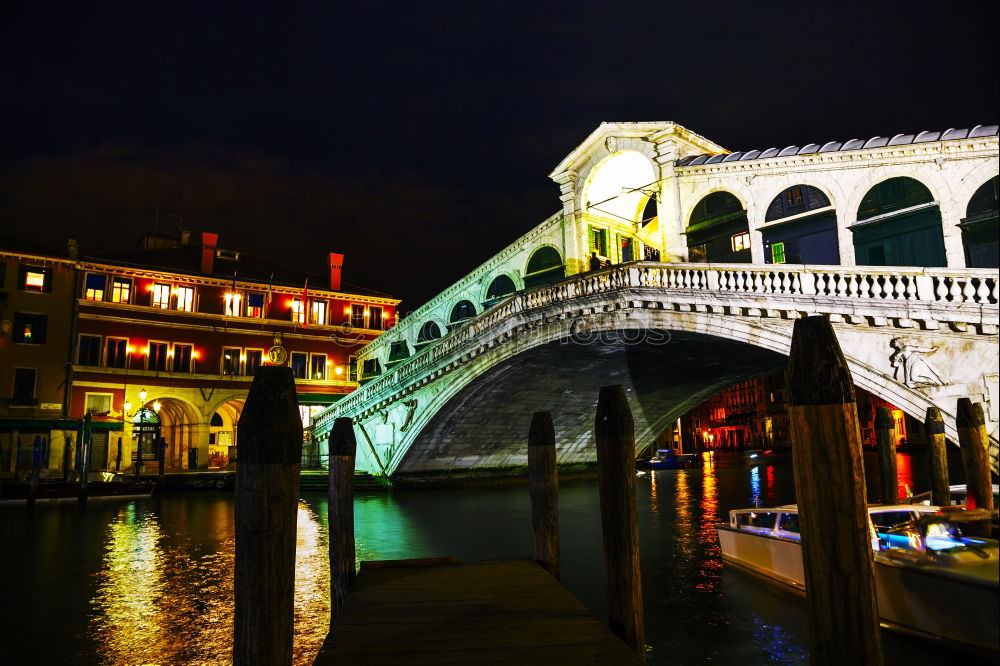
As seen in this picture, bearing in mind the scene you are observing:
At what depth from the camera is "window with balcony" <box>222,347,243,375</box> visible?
1127 inches

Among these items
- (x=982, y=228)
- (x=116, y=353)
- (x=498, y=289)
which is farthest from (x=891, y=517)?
(x=116, y=353)

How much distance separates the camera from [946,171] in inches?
486

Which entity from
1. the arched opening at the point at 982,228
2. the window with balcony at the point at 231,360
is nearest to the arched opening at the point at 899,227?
the arched opening at the point at 982,228

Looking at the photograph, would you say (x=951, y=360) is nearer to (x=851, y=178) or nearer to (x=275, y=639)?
(x=851, y=178)

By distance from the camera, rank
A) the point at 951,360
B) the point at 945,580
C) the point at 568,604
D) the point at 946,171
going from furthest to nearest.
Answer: the point at 946,171
the point at 951,360
the point at 568,604
the point at 945,580

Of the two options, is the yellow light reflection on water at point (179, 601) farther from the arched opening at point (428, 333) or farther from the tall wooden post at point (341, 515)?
the arched opening at point (428, 333)

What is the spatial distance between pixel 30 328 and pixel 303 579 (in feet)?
75.8

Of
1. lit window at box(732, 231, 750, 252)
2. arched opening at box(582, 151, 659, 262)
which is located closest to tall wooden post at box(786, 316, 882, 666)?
lit window at box(732, 231, 750, 252)

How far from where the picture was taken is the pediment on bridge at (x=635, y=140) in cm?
1714

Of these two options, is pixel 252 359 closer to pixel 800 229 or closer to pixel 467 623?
pixel 800 229

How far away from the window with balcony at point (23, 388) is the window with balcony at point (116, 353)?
2464 mm

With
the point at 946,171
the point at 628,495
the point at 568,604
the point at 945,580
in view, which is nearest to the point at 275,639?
the point at 568,604

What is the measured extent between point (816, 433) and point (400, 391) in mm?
18003

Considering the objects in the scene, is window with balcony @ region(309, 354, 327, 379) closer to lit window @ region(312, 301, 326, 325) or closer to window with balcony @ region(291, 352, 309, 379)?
window with balcony @ region(291, 352, 309, 379)
